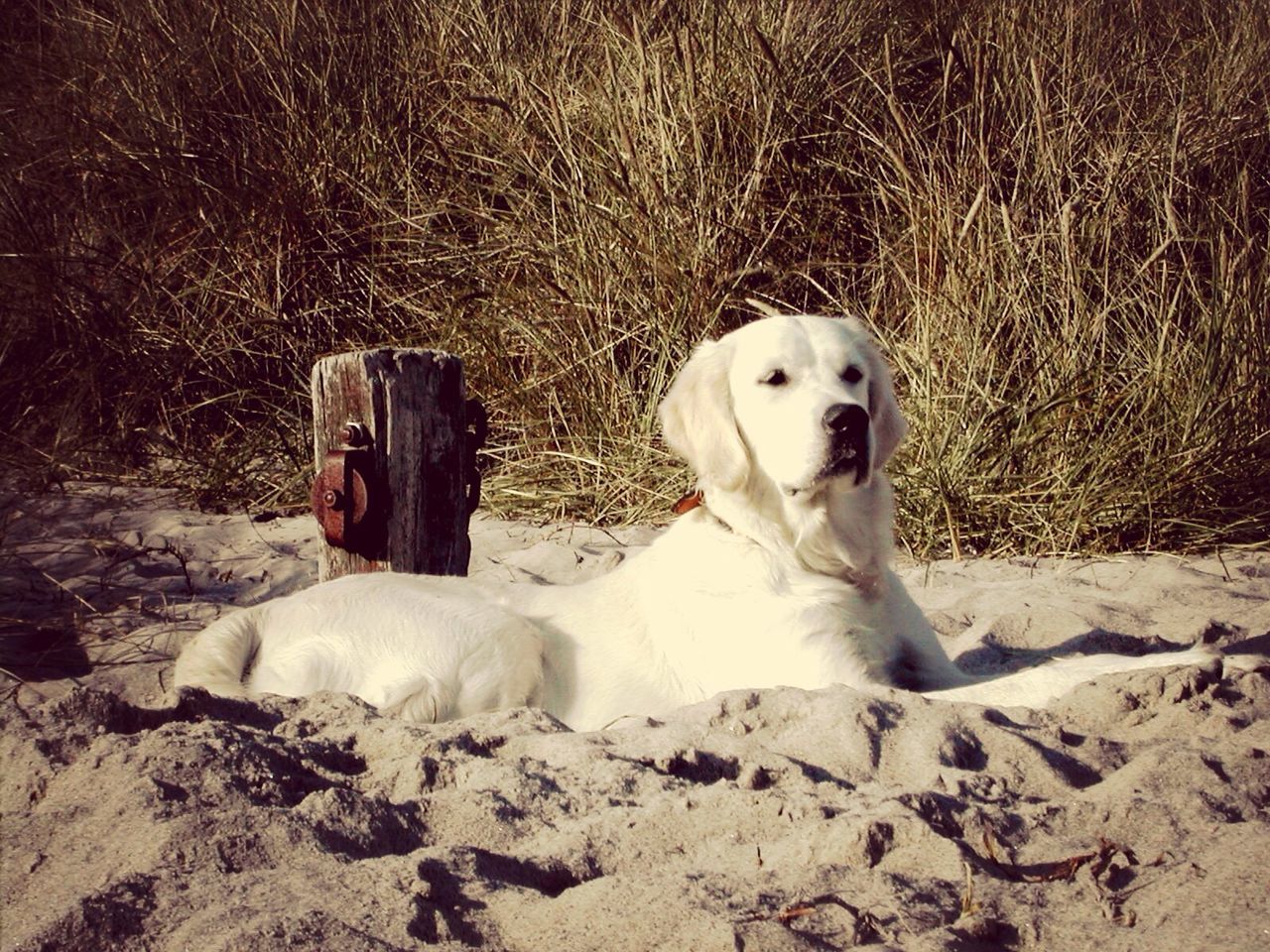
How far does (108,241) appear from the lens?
6.67 meters

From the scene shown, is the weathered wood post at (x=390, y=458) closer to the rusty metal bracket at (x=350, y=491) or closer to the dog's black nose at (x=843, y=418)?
the rusty metal bracket at (x=350, y=491)

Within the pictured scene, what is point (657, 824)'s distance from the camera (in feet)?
6.48

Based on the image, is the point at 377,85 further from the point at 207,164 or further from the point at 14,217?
the point at 14,217

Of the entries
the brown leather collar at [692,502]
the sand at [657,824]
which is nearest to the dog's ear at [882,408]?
the brown leather collar at [692,502]

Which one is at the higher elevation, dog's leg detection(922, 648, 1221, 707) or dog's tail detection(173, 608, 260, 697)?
dog's leg detection(922, 648, 1221, 707)

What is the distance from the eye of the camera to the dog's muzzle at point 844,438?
9.91ft

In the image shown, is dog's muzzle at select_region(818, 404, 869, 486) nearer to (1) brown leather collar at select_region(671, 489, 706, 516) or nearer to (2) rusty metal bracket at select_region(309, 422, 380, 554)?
(1) brown leather collar at select_region(671, 489, 706, 516)

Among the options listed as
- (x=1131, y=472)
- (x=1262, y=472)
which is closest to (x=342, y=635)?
(x=1131, y=472)

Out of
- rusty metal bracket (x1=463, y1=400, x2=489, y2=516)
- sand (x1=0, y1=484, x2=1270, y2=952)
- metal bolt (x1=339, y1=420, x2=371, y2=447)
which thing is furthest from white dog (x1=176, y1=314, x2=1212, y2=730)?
rusty metal bracket (x1=463, y1=400, x2=489, y2=516)

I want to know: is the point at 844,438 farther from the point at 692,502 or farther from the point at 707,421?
the point at 692,502

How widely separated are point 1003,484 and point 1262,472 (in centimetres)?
101

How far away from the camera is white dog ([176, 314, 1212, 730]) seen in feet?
10.1

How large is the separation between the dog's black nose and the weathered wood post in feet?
4.63

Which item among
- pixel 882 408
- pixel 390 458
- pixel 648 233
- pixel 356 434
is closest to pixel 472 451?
pixel 390 458
